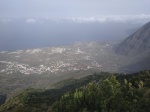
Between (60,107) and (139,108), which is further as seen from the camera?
(60,107)

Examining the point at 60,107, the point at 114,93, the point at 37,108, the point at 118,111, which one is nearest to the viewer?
the point at 118,111

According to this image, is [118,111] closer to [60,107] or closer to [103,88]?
[103,88]

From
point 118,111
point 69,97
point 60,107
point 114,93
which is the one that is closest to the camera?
point 118,111

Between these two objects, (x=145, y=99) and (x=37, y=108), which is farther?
(x=37, y=108)

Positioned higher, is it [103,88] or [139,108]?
[103,88]

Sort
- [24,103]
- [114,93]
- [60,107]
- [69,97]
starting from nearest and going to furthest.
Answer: [114,93], [60,107], [69,97], [24,103]

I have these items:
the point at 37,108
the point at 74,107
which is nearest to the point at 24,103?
the point at 37,108

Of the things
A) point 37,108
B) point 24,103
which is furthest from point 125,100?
point 24,103

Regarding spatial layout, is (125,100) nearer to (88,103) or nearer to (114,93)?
(114,93)

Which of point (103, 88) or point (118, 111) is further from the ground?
point (103, 88)
